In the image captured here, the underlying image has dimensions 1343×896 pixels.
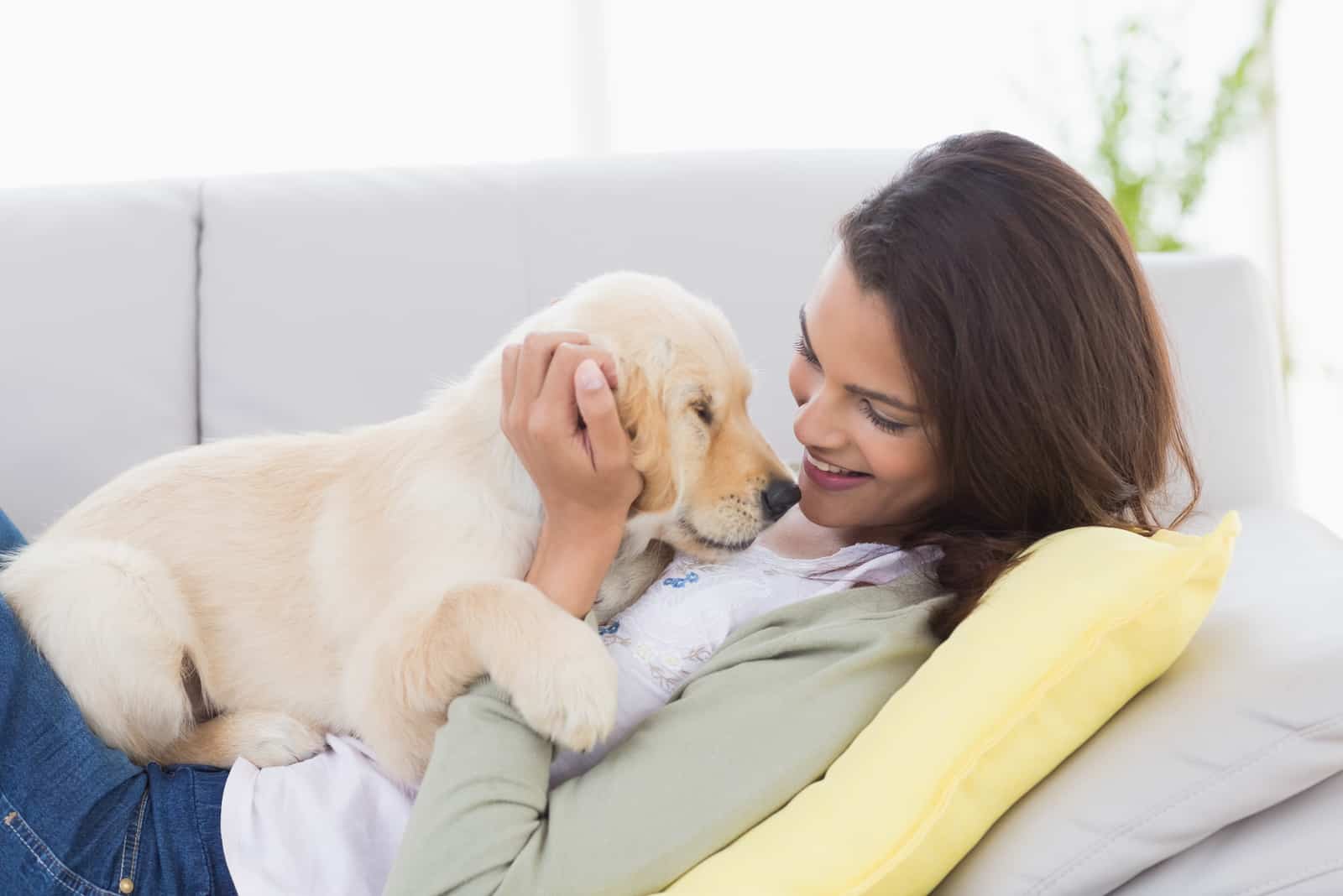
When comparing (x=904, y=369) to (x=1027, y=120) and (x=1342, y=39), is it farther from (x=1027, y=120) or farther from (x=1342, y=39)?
(x=1342, y=39)

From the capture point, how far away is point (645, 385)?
1341mm

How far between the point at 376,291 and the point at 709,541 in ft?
3.38

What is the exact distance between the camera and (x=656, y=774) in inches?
41.3

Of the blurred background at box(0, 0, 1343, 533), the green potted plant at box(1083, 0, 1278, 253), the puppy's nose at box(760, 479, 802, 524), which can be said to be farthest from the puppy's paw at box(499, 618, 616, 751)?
the green potted plant at box(1083, 0, 1278, 253)

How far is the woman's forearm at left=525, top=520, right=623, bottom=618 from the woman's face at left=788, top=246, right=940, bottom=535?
0.92ft

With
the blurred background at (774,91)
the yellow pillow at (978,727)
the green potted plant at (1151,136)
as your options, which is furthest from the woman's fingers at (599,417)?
the green potted plant at (1151,136)

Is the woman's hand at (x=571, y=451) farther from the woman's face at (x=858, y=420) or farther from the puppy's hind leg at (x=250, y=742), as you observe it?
the puppy's hind leg at (x=250, y=742)

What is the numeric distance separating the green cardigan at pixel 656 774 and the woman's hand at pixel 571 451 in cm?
20

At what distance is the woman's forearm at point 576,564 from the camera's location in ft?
4.27

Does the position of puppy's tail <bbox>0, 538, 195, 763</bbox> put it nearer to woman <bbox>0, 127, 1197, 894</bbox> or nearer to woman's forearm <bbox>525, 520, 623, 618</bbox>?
woman <bbox>0, 127, 1197, 894</bbox>

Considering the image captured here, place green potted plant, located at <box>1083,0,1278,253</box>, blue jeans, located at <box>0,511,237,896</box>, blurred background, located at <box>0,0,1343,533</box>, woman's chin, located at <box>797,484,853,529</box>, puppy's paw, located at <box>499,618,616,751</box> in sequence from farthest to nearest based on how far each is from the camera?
green potted plant, located at <box>1083,0,1278,253</box>, blurred background, located at <box>0,0,1343,533</box>, woman's chin, located at <box>797,484,853,529</box>, blue jeans, located at <box>0,511,237,896</box>, puppy's paw, located at <box>499,618,616,751</box>

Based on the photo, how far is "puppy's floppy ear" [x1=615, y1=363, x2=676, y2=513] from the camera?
1.33 metres

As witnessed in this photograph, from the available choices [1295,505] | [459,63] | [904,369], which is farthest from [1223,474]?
[459,63]

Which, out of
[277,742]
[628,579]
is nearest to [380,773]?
[277,742]
